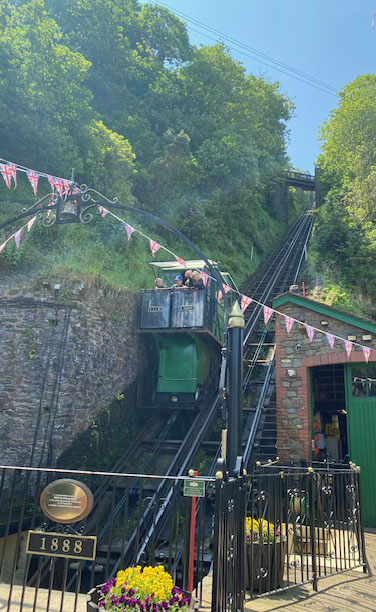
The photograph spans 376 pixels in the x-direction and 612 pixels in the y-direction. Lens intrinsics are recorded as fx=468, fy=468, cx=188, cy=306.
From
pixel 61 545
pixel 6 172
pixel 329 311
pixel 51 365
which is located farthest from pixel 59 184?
pixel 61 545

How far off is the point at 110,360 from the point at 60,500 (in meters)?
9.75

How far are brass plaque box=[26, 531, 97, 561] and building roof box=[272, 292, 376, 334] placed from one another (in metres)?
8.55

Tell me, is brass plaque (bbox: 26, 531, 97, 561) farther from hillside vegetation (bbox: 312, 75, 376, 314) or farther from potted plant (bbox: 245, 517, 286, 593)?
hillside vegetation (bbox: 312, 75, 376, 314)

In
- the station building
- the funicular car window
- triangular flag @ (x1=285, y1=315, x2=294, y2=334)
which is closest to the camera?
the station building

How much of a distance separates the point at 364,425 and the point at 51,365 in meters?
7.64

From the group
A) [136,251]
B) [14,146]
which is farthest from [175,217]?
[14,146]

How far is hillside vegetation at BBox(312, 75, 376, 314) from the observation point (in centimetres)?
2020

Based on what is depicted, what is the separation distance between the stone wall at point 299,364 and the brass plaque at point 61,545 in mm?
7696

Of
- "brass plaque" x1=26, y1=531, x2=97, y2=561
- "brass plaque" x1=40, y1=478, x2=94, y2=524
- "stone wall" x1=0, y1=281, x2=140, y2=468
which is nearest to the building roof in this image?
"stone wall" x1=0, y1=281, x2=140, y2=468

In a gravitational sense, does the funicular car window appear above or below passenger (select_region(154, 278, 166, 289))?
below

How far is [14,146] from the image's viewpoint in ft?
54.7

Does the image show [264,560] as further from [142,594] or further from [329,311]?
[329,311]

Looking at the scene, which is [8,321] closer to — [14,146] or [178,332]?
[178,332]

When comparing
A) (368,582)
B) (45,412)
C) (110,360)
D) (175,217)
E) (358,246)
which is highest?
(175,217)
